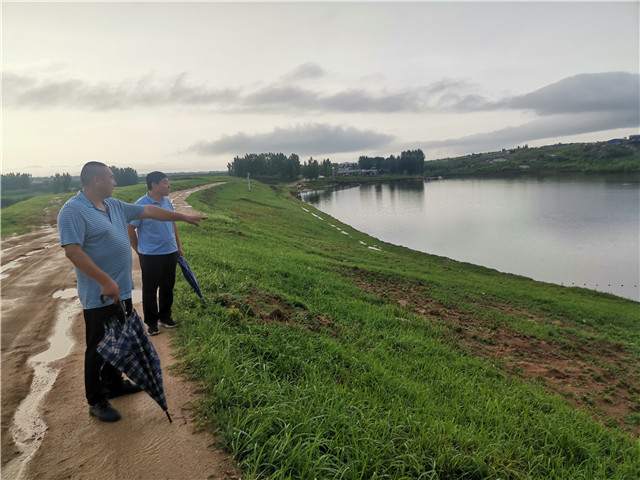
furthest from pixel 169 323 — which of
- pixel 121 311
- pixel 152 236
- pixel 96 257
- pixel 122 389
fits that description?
pixel 96 257

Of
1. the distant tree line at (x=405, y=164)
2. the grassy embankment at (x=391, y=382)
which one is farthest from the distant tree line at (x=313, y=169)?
the grassy embankment at (x=391, y=382)

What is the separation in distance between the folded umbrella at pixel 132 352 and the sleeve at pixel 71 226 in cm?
77

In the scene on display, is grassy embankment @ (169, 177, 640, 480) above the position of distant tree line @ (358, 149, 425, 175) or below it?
below

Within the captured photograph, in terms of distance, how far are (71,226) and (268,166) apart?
123m

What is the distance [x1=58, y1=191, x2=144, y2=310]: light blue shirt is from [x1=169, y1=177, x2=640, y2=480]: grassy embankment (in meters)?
1.56

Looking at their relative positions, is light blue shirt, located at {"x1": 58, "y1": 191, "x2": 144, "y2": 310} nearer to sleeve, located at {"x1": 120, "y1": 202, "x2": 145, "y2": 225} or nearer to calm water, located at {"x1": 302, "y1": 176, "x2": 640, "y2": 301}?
sleeve, located at {"x1": 120, "y1": 202, "x2": 145, "y2": 225}

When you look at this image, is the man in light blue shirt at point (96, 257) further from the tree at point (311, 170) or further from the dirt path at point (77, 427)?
the tree at point (311, 170)

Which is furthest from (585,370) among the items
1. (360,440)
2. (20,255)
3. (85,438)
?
(20,255)

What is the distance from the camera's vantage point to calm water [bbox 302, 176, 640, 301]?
22688 millimetres

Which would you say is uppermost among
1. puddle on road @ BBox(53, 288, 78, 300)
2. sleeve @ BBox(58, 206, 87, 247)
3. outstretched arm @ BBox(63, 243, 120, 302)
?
sleeve @ BBox(58, 206, 87, 247)

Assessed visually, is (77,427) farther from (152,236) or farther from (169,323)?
(152,236)

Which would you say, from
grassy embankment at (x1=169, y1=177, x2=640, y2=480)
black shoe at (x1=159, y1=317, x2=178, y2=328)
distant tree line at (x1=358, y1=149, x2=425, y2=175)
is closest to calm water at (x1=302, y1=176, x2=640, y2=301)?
grassy embankment at (x1=169, y1=177, x2=640, y2=480)

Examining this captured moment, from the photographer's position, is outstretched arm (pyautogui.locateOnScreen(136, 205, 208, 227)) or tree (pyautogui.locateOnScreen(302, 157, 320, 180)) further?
tree (pyautogui.locateOnScreen(302, 157, 320, 180))

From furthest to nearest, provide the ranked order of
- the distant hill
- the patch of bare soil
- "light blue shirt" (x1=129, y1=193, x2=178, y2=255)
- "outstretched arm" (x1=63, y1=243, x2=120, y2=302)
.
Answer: the distant hill < the patch of bare soil < "light blue shirt" (x1=129, y1=193, x2=178, y2=255) < "outstretched arm" (x1=63, y1=243, x2=120, y2=302)
